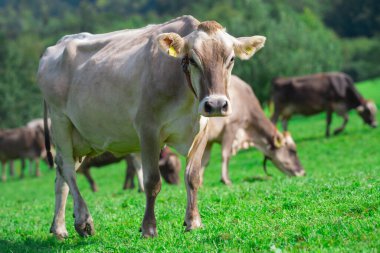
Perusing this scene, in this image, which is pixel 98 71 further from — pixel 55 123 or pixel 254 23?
pixel 254 23

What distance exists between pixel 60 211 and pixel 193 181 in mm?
2327

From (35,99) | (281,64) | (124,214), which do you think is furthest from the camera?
(35,99)

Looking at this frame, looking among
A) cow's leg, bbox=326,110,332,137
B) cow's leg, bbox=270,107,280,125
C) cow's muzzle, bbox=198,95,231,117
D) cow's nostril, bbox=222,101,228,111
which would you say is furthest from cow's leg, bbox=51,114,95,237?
cow's leg, bbox=270,107,280,125

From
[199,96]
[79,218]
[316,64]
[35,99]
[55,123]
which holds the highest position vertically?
[199,96]

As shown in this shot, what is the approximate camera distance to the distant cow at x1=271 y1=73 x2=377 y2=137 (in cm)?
2978

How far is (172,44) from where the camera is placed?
24.8 feet

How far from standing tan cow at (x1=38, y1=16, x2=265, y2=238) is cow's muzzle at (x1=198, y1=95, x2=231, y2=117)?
0.01 meters

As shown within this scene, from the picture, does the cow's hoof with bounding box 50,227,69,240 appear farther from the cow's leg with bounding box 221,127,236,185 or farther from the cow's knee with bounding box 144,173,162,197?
the cow's leg with bounding box 221,127,236,185

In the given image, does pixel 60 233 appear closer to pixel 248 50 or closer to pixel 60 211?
pixel 60 211

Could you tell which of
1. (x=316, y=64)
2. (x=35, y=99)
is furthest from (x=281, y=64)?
(x=35, y=99)

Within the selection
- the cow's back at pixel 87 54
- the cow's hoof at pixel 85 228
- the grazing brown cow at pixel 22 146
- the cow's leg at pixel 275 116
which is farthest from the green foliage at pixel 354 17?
the cow's hoof at pixel 85 228

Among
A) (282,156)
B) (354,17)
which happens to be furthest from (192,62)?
(354,17)

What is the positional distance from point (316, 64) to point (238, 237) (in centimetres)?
4320

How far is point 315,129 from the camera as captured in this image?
33469mm
